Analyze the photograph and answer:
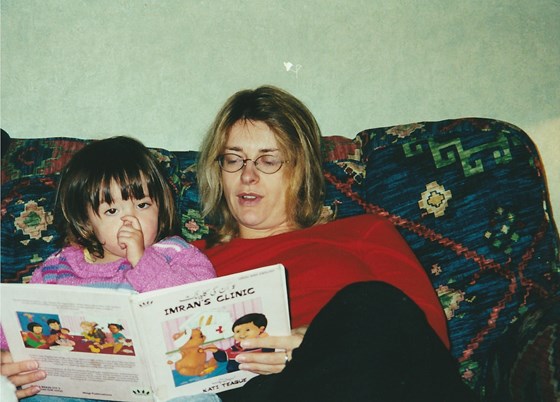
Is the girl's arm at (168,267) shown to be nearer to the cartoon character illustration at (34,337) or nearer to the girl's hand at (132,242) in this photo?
the girl's hand at (132,242)

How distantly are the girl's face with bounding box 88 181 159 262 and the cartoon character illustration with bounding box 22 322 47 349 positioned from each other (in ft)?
0.92

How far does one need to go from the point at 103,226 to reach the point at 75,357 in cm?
35

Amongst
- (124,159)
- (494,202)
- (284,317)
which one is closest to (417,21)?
(494,202)

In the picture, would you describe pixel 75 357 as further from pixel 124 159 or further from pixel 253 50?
pixel 253 50

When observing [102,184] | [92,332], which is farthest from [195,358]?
[102,184]

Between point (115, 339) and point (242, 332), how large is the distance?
244 millimetres

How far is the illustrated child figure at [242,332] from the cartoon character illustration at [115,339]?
0.18 meters

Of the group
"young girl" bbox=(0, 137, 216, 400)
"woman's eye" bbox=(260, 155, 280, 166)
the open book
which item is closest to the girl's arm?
"young girl" bbox=(0, 137, 216, 400)

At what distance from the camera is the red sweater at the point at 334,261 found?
3.77 feet

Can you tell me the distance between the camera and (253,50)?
1.70 m

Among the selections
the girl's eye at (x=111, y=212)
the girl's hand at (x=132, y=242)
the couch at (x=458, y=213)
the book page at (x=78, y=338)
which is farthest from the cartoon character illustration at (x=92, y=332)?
the couch at (x=458, y=213)

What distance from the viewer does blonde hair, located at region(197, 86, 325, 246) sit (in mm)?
1362

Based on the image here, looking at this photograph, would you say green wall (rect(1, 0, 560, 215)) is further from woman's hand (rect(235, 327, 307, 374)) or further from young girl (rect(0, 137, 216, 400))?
woman's hand (rect(235, 327, 307, 374))

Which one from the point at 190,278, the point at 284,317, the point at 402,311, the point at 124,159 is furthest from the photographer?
the point at 124,159
